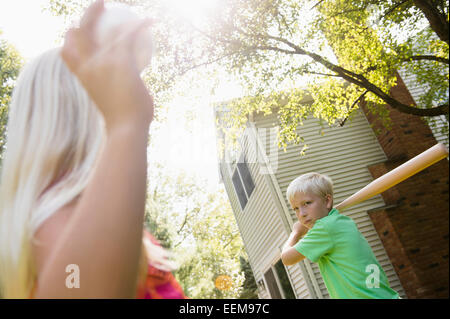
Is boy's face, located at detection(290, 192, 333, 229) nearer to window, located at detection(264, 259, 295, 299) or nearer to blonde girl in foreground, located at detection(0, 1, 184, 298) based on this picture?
blonde girl in foreground, located at detection(0, 1, 184, 298)

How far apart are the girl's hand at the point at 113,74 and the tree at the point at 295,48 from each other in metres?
8.09

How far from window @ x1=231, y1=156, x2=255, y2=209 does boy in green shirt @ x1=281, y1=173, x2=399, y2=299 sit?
8868 millimetres

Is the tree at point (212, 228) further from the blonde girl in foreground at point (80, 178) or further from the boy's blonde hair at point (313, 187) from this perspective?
the blonde girl in foreground at point (80, 178)

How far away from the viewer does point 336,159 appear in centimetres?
1048

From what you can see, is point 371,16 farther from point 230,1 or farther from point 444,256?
point 444,256

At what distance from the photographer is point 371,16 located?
9.06 metres

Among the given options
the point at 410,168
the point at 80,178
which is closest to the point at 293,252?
the point at 410,168

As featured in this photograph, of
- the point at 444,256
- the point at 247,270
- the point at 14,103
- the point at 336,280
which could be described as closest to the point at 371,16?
the point at 444,256

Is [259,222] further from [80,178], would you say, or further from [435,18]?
[80,178]

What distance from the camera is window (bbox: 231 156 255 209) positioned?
12.0 metres

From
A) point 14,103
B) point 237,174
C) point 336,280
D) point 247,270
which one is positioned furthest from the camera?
point 247,270

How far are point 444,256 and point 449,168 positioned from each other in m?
2.25

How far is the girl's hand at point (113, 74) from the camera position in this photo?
1.69 ft

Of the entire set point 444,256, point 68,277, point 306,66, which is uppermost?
point 306,66
